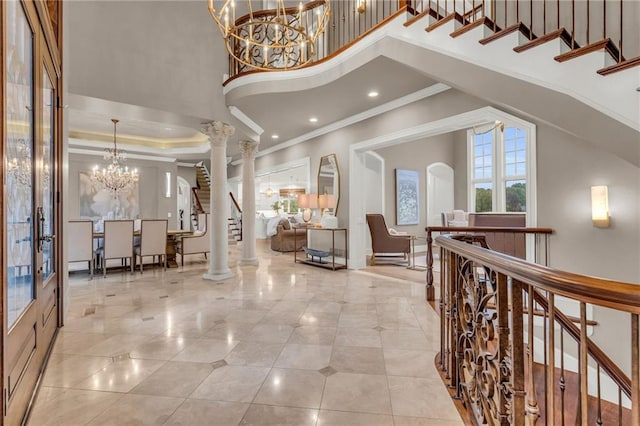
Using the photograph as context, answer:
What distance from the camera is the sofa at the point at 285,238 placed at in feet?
29.4

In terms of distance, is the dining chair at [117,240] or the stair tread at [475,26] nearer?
the stair tread at [475,26]

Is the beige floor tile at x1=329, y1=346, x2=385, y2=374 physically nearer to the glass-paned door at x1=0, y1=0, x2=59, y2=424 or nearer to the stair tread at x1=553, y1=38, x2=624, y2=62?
the glass-paned door at x1=0, y1=0, x2=59, y2=424

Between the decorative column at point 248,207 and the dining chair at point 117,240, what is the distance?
2.15m

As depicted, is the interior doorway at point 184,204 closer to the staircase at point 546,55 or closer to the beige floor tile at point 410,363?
the staircase at point 546,55

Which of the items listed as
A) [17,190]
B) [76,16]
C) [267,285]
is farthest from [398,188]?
[17,190]

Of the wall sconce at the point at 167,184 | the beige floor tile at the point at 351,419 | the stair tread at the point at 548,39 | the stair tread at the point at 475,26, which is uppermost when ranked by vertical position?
the stair tread at the point at 475,26

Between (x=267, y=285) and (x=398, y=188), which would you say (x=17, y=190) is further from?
(x=398, y=188)

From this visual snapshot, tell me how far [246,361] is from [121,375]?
34.3 inches

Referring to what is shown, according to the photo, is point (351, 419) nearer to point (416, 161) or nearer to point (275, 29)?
point (275, 29)

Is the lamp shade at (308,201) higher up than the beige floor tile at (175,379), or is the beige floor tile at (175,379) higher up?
the lamp shade at (308,201)

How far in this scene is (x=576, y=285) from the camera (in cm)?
84

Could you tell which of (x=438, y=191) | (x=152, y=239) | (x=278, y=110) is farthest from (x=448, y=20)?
(x=438, y=191)

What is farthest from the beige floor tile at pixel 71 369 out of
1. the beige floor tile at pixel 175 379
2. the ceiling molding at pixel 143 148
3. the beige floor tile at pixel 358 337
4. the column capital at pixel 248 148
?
the ceiling molding at pixel 143 148

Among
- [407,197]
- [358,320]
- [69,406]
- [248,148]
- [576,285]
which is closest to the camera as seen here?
[576,285]
